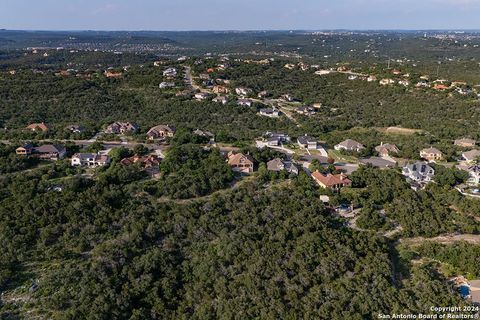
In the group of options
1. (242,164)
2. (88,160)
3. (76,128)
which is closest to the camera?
(242,164)

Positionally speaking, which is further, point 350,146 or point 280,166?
point 350,146

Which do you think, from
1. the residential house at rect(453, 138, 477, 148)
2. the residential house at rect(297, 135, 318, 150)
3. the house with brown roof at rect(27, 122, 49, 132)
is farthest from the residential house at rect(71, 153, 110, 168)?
the residential house at rect(453, 138, 477, 148)

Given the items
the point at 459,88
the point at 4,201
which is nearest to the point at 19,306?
the point at 4,201

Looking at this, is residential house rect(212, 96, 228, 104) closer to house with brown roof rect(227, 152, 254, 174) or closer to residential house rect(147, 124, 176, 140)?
residential house rect(147, 124, 176, 140)

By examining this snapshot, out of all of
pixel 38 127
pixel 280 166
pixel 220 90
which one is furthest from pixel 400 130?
pixel 38 127

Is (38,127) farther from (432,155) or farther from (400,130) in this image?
(400,130)

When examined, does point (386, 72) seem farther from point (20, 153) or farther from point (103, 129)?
point (20, 153)
